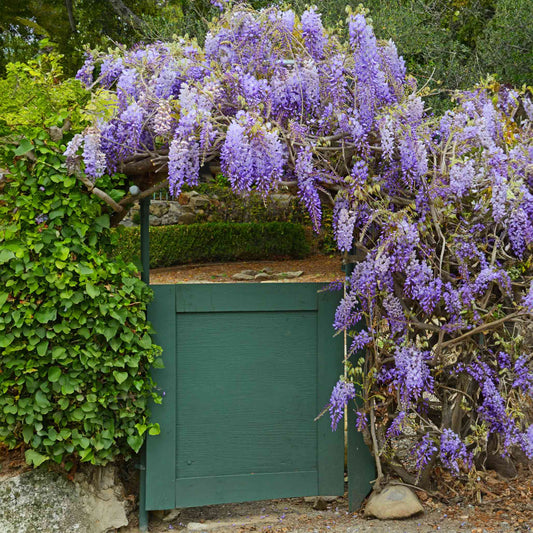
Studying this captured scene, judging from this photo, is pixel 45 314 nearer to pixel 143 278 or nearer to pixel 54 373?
pixel 54 373

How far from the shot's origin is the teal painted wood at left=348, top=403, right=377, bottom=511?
333 cm

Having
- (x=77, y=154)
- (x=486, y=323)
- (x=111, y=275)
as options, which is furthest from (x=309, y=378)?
(x=77, y=154)

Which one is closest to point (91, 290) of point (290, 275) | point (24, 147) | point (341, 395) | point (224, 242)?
point (24, 147)

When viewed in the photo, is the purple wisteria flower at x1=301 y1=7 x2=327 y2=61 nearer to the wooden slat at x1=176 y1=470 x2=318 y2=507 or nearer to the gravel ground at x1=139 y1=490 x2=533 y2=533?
the wooden slat at x1=176 y1=470 x2=318 y2=507

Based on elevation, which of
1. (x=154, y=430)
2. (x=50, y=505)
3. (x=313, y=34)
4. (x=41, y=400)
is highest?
(x=313, y=34)

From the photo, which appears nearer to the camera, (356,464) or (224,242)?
(356,464)

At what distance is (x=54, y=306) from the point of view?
281 cm

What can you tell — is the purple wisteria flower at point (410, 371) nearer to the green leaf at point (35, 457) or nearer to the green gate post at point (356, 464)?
the green gate post at point (356, 464)

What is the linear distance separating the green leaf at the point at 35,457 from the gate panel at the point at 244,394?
Answer: 1.76 ft

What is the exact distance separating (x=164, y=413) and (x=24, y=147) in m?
1.49

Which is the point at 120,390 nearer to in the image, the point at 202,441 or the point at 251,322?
the point at 202,441

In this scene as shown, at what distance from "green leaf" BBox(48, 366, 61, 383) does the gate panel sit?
53 centimetres

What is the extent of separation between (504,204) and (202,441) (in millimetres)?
1969

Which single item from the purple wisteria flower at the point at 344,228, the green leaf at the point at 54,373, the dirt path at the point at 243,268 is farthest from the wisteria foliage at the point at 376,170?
the dirt path at the point at 243,268
